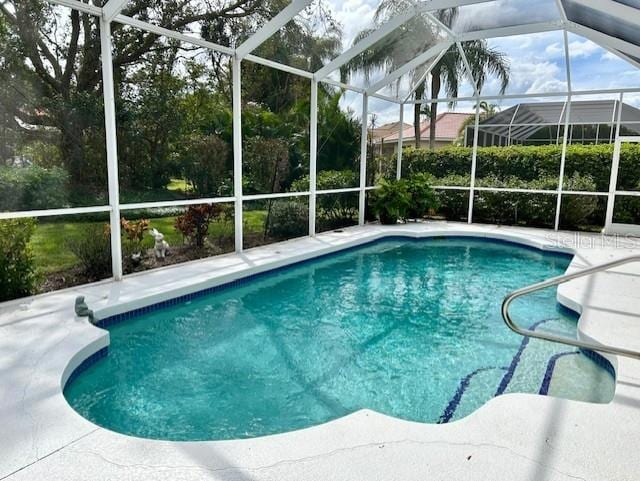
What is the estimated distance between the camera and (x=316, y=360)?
Answer: 435 centimetres

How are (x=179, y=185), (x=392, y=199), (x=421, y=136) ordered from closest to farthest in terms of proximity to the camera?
Answer: (x=179, y=185) → (x=392, y=199) → (x=421, y=136)

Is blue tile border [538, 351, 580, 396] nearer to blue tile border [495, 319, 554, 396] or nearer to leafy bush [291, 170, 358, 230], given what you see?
blue tile border [495, 319, 554, 396]

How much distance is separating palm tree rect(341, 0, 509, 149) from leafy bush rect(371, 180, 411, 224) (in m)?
2.42

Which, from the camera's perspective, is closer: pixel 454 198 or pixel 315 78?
pixel 315 78

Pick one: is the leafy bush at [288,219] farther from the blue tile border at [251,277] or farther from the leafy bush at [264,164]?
the blue tile border at [251,277]

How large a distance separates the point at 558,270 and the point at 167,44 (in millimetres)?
7371

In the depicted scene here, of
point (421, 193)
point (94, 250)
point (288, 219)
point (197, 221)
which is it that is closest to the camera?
point (94, 250)

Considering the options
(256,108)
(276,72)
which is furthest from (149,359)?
(276,72)

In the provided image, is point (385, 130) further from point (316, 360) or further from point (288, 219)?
point (316, 360)

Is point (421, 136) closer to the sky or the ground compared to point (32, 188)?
closer to the sky

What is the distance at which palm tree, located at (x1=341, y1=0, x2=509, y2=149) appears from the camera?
8.41 metres

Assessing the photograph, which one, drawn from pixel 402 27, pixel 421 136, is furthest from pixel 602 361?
pixel 421 136

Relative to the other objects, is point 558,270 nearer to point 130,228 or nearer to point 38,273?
point 130,228

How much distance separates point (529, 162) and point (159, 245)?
31.5 feet
